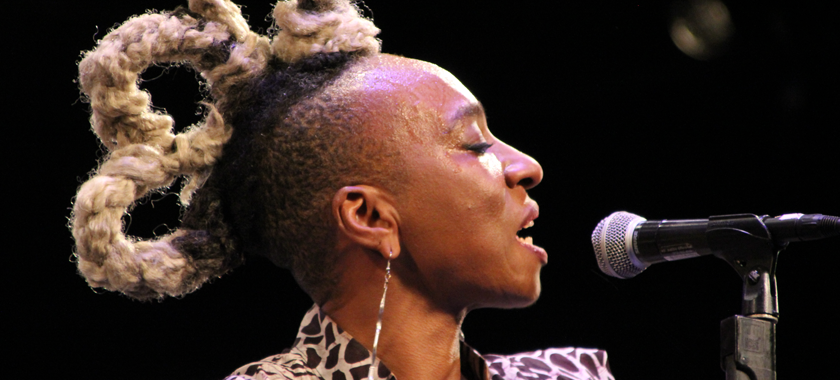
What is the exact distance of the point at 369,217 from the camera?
183 centimetres

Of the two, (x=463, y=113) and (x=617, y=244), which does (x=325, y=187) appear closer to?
(x=463, y=113)

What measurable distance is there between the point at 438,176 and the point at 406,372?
18.9 inches

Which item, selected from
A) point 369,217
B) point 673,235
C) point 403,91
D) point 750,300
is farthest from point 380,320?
point 750,300

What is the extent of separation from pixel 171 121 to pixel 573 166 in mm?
1616

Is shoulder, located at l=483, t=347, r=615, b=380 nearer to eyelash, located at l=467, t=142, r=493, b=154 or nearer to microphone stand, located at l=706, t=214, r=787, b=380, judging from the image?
eyelash, located at l=467, t=142, r=493, b=154

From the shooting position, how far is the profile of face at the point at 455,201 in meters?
1.78

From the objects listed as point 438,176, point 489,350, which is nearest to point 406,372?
point 438,176

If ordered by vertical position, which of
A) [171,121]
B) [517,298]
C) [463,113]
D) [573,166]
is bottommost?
[517,298]

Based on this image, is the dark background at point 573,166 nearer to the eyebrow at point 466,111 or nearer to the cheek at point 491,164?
the eyebrow at point 466,111

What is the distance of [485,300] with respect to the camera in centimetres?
184

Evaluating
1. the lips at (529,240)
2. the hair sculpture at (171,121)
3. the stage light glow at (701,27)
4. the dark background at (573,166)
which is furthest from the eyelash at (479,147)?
the stage light glow at (701,27)

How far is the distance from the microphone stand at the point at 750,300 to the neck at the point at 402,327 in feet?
2.27

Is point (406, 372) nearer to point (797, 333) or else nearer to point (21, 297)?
point (21, 297)

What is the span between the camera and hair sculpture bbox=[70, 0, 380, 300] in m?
1.78
